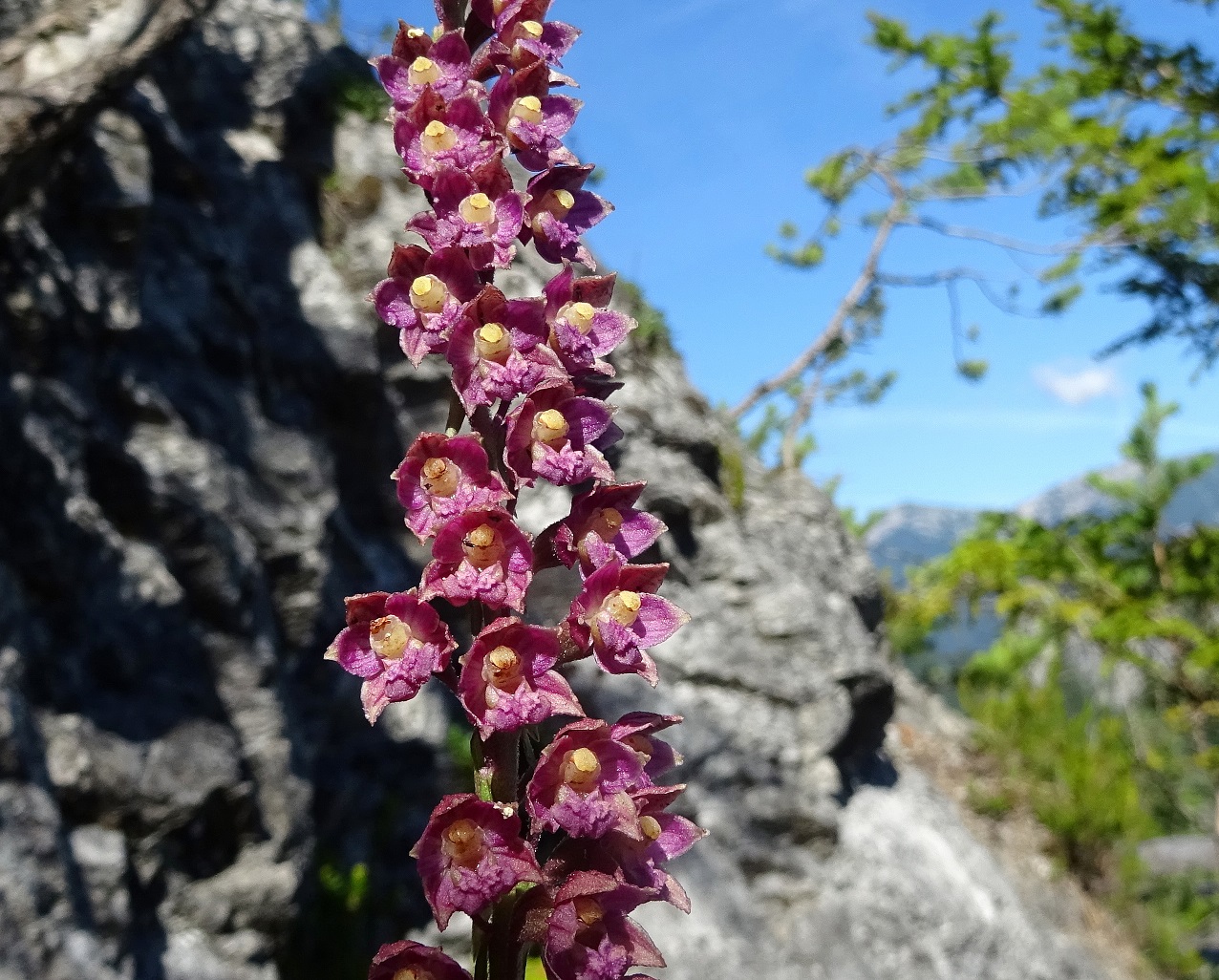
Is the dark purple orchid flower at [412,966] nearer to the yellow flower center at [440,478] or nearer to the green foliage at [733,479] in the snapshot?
the yellow flower center at [440,478]

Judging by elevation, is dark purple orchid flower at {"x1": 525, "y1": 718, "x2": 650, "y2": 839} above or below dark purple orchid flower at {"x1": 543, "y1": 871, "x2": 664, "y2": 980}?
above

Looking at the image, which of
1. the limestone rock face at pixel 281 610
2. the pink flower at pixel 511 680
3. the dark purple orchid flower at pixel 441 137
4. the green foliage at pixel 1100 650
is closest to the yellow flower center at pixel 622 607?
the pink flower at pixel 511 680

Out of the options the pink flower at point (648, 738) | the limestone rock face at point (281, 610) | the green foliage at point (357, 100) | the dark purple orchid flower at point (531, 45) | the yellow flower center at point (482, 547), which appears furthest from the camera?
the green foliage at point (357, 100)

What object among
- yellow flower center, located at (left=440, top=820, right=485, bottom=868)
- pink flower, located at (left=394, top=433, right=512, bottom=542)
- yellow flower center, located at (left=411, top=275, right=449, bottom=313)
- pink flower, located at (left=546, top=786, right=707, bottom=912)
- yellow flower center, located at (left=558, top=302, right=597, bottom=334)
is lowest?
yellow flower center, located at (left=440, top=820, right=485, bottom=868)

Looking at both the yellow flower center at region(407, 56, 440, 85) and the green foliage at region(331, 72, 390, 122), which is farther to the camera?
the green foliage at region(331, 72, 390, 122)

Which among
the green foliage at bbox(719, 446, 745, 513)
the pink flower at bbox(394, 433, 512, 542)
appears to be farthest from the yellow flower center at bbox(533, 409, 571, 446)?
the green foliage at bbox(719, 446, 745, 513)

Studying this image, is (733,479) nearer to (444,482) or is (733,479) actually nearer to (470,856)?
(444,482)

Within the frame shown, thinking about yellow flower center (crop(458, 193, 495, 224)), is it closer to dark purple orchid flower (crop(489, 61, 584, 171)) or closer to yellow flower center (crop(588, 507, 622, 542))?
dark purple orchid flower (crop(489, 61, 584, 171))
